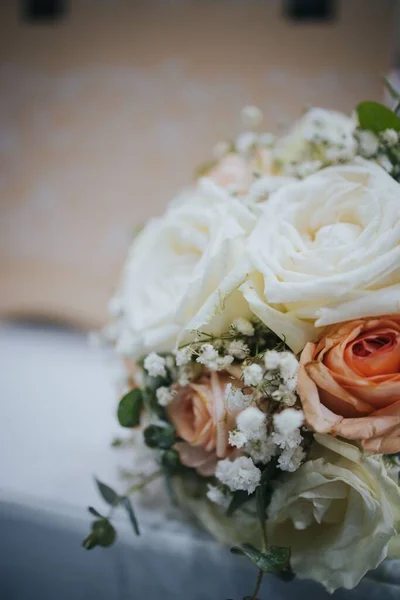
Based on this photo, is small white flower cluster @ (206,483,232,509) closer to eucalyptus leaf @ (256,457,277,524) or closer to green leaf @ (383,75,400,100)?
eucalyptus leaf @ (256,457,277,524)

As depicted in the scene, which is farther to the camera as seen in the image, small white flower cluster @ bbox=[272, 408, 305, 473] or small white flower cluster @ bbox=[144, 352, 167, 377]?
small white flower cluster @ bbox=[144, 352, 167, 377]

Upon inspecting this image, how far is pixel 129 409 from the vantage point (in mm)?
607

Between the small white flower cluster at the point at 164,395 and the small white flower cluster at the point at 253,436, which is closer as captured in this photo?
the small white flower cluster at the point at 253,436

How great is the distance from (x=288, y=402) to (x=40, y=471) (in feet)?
1.34

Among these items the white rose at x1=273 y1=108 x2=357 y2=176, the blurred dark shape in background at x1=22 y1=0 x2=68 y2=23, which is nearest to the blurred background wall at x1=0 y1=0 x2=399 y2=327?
the blurred dark shape in background at x1=22 y1=0 x2=68 y2=23

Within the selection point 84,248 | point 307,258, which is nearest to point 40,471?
point 307,258

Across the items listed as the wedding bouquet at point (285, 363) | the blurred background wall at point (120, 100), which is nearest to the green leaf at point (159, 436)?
the wedding bouquet at point (285, 363)

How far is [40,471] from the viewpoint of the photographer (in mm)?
728

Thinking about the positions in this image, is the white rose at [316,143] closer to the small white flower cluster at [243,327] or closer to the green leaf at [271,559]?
the small white flower cluster at [243,327]

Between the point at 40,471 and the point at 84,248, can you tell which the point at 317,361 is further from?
the point at 84,248

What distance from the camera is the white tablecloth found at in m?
0.60

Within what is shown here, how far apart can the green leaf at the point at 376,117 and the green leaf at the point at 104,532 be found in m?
0.52

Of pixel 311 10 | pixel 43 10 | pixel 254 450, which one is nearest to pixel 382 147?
pixel 254 450

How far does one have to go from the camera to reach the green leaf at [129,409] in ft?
1.99
